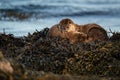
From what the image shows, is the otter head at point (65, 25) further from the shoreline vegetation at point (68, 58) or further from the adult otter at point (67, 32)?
the shoreline vegetation at point (68, 58)

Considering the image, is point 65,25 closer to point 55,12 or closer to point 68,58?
point 68,58

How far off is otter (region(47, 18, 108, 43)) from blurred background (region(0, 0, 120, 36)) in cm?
507

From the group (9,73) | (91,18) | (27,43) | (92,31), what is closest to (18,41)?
(27,43)

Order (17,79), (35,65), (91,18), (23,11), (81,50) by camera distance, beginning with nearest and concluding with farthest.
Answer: (17,79) < (35,65) < (81,50) < (91,18) < (23,11)

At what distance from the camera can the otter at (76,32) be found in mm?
11516

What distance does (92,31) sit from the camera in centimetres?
1202

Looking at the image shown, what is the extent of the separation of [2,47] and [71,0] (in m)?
21.7

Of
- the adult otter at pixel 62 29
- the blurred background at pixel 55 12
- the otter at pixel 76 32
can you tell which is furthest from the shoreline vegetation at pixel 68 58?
the blurred background at pixel 55 12

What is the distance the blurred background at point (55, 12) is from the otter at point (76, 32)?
16.6 feet

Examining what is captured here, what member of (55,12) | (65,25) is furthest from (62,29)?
(55,12)

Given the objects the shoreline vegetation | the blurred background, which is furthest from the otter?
the blurred background

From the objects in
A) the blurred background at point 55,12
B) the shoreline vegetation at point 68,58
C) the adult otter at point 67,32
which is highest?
the blurred background at point 55,12

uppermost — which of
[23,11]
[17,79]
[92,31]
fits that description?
[23,11]

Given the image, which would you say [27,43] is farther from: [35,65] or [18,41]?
[35,65]
